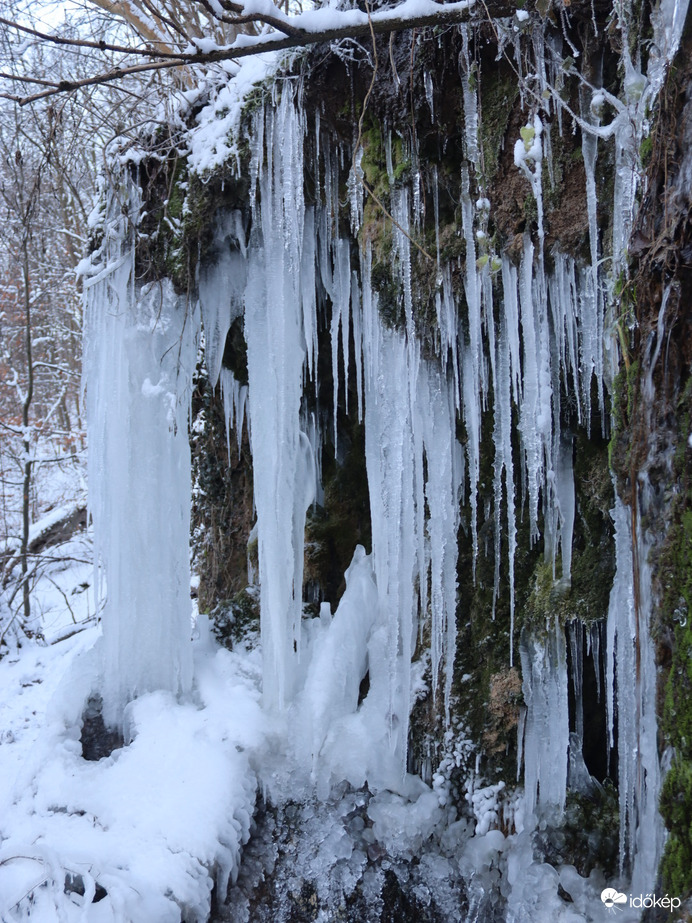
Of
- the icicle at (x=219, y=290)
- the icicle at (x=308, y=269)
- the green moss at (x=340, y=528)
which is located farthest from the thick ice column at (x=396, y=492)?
the green moss at (x=340, y=528)

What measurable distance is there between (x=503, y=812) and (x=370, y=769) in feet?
2.08

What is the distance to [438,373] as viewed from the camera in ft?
9.41

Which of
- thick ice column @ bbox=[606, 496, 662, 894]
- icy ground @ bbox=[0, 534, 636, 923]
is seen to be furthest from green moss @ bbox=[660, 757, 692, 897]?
icy ground @ bbox=[0, 534, 636, 923]

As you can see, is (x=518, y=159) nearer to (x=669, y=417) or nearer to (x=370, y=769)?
(x=669, y=417)

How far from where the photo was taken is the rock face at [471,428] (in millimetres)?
2137

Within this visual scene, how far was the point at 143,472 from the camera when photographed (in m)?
3.47

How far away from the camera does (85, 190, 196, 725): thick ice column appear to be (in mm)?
3473

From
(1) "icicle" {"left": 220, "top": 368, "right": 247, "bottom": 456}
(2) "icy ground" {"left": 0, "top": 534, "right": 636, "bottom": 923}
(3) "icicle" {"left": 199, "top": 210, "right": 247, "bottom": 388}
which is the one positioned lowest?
(2) "icy ground" {"left": 0, "top": 534, "right": 636, "bottom": 923}

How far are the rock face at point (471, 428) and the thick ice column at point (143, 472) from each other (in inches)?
9.0

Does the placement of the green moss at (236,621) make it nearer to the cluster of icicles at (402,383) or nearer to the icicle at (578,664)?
the cluster of icicles at (402,383)

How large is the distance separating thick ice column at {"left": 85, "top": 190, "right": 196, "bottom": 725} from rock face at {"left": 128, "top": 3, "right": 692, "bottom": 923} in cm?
23

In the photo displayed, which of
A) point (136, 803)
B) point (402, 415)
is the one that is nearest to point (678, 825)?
point (402, 415)

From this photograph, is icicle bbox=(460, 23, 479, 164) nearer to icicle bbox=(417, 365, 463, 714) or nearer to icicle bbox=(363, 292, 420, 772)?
icicle bbox=(363, 292, 420, 772)

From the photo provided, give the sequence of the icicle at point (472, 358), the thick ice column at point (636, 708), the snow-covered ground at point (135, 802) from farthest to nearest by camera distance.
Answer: the icicle at point (472, 358)
the snow-covered ground at point (135, 802)
the thick ice column at point (636, 708)
